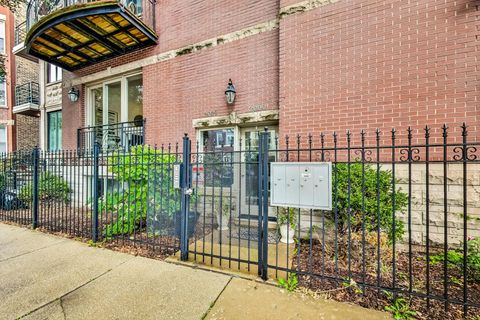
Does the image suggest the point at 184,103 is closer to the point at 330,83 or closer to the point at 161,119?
the point at 161,119

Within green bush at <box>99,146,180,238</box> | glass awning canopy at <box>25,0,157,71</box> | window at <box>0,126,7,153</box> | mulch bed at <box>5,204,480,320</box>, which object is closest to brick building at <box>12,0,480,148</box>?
glass awning canopy at <box>25,0,157,71</box>

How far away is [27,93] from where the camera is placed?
1259cm

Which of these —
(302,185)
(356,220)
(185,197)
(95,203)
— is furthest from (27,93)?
(356,220)

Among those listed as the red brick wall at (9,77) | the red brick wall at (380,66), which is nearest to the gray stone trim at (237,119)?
the red brick wall at (380,66)

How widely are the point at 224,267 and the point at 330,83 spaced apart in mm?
3795

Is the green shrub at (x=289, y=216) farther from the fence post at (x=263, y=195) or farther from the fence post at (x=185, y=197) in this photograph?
the fence post at (x=185, y=197)

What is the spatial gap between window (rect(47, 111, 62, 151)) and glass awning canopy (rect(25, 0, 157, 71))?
303cm

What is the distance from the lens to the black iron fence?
8.30 ft

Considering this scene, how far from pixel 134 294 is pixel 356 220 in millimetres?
3058

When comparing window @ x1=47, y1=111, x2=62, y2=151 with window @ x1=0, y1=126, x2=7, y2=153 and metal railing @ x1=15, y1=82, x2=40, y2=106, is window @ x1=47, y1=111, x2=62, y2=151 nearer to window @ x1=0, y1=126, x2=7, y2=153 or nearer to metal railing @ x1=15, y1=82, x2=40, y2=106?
metal railing @ x1=15, y1=82, x2=40, y2=106

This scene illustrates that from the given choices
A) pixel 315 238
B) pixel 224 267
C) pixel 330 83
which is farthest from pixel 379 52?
pixel 224 267

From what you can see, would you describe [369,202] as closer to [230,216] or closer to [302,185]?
[302,185]

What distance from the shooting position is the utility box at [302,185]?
2.76m

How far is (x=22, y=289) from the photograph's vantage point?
2775 mm
